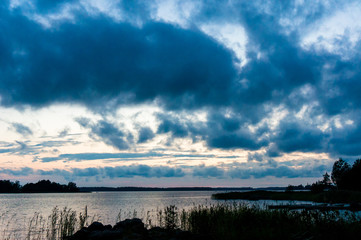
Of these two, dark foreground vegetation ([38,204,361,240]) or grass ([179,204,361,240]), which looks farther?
dark foreground vegetation ([38,204,361,240])

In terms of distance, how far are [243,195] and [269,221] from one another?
319ft

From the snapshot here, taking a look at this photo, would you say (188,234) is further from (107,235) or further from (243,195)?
(243,195)

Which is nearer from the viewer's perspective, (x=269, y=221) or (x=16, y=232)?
(x=269, y=221)

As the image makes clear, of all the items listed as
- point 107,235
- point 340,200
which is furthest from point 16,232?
point 340,200

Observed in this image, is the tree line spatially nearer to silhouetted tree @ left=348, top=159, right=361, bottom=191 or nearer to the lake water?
silhouetted tree @ left=348, top=159, right=361, bottom=191

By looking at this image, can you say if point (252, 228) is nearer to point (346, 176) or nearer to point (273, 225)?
point (273, 225)

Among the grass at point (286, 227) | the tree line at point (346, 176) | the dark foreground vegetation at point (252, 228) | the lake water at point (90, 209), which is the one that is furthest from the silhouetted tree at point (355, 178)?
the dark foreground vegetation at point (252, 228)

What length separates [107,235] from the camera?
1586cm

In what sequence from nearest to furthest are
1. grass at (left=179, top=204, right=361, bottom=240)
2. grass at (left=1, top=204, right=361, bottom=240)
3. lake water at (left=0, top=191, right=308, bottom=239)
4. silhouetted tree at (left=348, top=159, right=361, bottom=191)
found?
grass at (left=179, top=204, right=361, bottom=240) < grass at (left=1, top=204, right=361, bottom=240) < lake water at (left=0, top=191, right=308, bottom=239) < silhouetted tree at (left=348, top=159, right=361, bottom=191)

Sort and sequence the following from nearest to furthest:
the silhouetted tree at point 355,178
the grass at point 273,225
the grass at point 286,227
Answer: the grass at point 286,227
the grass at point 273,225
the silhouetted tree at point 355,178

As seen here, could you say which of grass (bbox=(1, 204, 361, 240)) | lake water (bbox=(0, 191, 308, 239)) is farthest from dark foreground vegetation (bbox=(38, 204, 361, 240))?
lake water (bbox=(0, 191, 308, 239))

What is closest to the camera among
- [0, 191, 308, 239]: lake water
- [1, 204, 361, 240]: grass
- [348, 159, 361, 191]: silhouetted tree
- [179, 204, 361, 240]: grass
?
[179, 204, 361, 240]: grass

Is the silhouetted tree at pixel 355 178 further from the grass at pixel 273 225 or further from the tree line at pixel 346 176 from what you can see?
the grass at pixel 273 225

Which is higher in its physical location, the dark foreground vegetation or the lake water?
the dark foreground vegetation
